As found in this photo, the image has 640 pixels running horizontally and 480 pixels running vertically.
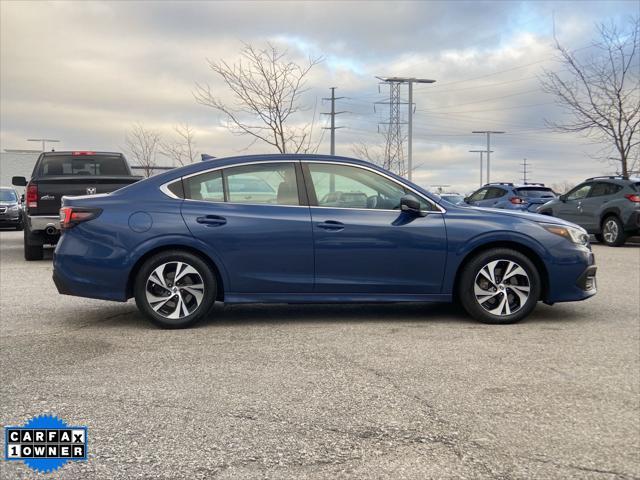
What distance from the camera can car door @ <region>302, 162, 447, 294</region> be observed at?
5.91 metres

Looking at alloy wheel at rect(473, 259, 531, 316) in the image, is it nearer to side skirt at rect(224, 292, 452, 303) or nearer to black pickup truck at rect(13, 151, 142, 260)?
side skirt at rect(224, 292, 452, 303)

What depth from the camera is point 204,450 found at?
122 inches

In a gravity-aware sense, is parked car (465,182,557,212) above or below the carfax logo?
above

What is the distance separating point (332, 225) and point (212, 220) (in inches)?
44.2

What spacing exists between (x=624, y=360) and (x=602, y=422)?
1493mm

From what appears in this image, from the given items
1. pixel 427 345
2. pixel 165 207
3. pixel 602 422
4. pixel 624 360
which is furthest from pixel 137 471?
pixel 624 360

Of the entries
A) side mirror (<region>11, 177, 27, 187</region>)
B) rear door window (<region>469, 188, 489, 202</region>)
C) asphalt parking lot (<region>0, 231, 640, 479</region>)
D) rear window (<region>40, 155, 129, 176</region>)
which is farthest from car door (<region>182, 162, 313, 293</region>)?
rear door window (<region>469, 188, 489, 202</region>)

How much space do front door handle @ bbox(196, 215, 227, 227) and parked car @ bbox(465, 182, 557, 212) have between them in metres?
14.1

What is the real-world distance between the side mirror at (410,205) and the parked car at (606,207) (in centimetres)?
1110

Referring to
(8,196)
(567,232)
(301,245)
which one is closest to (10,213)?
(8,196)

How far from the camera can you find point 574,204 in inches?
658

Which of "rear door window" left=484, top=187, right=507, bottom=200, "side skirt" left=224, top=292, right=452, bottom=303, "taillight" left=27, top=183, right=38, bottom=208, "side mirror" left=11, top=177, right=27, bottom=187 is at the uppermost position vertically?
"rear door window" left=484, top=187, right=507, bottom=200

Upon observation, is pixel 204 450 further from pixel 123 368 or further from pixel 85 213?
pixel 85 213

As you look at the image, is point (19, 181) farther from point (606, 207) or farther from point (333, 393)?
point (606, 207)
